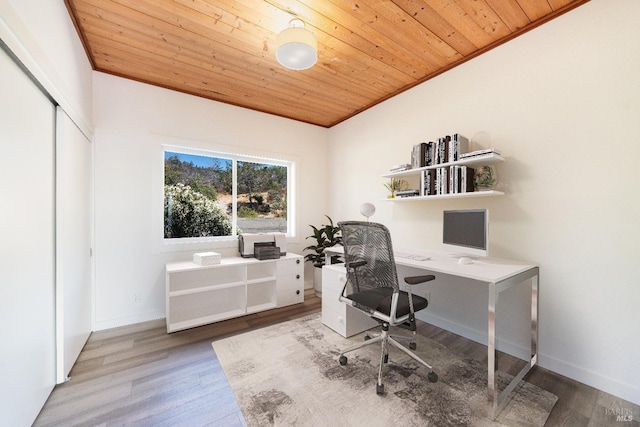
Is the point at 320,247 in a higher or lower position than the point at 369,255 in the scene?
lower

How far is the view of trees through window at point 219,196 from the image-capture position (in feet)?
10.3

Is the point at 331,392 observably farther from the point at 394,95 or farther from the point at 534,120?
the point at 394,95

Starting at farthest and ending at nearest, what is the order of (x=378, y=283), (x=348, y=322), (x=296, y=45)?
(x=348, y=322) → (x=378, y=283) → (x=296, y=45)

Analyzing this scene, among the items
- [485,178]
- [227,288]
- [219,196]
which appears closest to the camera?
[485,178]

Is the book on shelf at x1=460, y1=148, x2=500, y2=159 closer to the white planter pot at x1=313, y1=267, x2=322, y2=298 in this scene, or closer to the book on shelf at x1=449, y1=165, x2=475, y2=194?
the book on shelf at x1=449, y1=165, x2=475, y2=194

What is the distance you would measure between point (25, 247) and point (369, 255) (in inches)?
82.7

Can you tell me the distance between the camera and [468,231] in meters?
2.13

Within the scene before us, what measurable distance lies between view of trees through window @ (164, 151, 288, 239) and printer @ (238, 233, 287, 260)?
429 millimetres

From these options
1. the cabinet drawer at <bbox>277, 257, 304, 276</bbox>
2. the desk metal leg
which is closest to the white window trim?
the cabinet drawer at <bbox>277, 257, 304, 276</bbox>

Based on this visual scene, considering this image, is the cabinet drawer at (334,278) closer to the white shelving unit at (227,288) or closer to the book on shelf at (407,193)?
the white shelving unit at (227,288)

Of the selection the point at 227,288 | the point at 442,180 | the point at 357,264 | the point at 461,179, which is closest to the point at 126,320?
the point at 227,288

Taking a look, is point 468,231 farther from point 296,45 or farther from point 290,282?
point 290,282

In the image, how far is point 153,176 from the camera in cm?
288

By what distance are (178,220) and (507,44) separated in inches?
153
